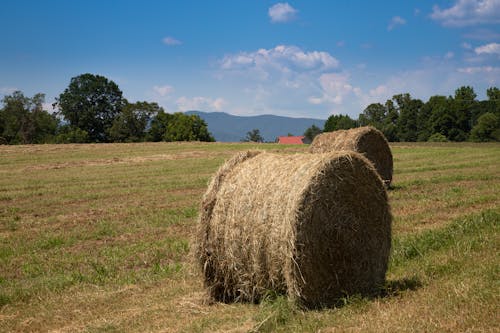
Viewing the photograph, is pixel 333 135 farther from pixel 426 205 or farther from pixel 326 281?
pixel 326 281

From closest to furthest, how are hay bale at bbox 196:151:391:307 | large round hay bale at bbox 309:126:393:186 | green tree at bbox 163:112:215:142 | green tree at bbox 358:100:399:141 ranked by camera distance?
1. hay bale at bbox 196:151:391:307
2. large round hay bale at bbox 309:126:393:186
3. green tree at bbox 163:112:215:142
4. green tree at bbox 358:100:399:141

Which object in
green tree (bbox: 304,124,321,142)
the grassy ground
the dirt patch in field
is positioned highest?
green tree (bbox: 304,124,321,142)

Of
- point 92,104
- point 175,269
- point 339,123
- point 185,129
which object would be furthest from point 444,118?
point 175,269

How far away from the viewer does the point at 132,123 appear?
85062 millimetres

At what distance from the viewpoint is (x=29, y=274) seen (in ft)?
29.8

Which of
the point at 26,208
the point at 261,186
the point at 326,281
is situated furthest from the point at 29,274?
the point at 26,208

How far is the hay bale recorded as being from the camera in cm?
635

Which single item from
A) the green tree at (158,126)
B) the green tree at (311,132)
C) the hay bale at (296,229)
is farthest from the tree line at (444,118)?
the hay bale at (296,229)

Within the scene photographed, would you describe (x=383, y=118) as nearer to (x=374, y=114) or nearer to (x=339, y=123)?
(x=374, y=114)

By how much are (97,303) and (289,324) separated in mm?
2905

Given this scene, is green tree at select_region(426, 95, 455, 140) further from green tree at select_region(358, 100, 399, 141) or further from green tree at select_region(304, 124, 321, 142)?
green tree at select_region(304, 124, 321, 142)

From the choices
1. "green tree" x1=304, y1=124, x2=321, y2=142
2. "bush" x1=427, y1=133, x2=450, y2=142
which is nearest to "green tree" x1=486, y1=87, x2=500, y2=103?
"bush" x1=427, y1=133, x2=450, y2=142

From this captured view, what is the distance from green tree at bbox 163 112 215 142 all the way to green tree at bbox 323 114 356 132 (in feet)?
124

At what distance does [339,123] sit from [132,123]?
56185 millimetres
